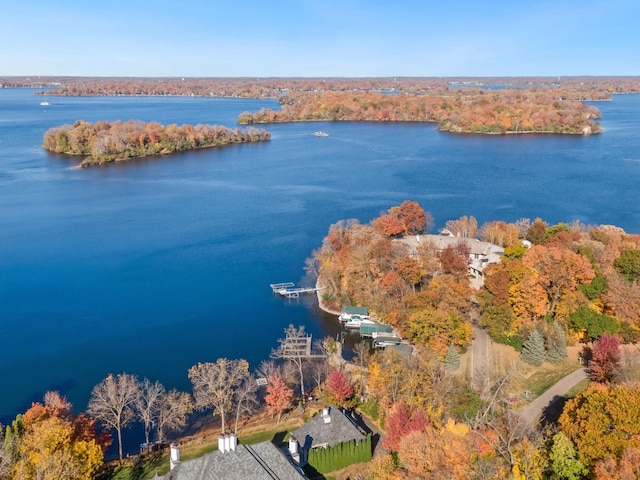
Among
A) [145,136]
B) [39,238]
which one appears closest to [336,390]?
[39,238]

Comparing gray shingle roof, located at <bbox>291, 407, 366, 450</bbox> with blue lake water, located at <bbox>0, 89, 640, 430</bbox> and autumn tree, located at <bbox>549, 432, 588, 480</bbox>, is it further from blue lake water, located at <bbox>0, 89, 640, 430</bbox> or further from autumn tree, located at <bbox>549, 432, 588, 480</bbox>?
blue lake water, located at <bbox>0, 89, 640, 430</bbox>

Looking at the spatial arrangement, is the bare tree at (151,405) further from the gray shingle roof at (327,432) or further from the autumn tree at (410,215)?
the autumn tree at (410,215)

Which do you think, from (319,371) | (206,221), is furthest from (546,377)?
(206,221)

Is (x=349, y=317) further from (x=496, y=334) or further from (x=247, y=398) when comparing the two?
(x=247, y=398)

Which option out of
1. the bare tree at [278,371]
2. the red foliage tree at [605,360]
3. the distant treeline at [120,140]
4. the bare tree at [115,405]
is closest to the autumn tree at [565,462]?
the red foliage tree at [605,360]

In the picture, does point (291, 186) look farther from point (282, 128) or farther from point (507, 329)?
point (282, 128)

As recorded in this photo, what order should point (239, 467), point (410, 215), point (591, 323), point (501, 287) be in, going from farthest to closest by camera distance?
point (410, 215) → point (501, 287) → point (591, 323) → point (239, 467)

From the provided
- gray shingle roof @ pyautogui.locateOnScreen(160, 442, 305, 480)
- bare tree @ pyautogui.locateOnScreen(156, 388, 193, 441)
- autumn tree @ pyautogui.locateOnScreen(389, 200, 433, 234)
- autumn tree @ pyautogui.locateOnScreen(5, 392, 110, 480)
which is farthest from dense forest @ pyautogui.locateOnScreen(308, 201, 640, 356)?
autumn tree @ pyautogui.locateOnScreen(5, 392, 110, 480)
